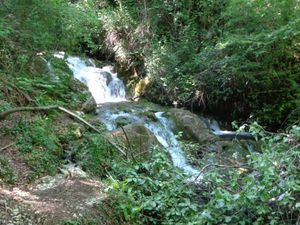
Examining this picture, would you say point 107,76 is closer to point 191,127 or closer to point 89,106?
point 89,106

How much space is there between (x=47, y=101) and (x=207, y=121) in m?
5.88

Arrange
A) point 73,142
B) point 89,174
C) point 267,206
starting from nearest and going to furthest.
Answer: point 267,206 < point 89,174 < point 73,142

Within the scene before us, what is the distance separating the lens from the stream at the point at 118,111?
8.67 metres

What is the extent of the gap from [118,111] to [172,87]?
100 inches

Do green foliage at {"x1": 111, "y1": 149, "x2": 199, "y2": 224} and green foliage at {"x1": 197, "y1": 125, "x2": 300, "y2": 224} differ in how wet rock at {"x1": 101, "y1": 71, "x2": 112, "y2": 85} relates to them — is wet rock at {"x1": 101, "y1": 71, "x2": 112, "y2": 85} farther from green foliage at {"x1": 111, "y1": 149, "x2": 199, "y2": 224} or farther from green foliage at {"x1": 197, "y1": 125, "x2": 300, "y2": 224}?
green foliage at {"x1": 197, "y1": 125, "x2": 300, "y2": 224}

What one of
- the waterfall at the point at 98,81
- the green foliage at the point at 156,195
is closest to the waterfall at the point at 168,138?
the green foliage at the point at 156,195

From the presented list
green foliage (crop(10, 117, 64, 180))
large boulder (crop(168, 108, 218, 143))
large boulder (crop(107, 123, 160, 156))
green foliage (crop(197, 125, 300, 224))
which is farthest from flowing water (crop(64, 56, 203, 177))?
green foliage (crop(197, 125, 300, 224))

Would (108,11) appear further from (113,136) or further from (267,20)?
(113,136)

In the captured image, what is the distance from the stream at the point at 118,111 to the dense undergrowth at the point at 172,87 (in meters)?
0.86

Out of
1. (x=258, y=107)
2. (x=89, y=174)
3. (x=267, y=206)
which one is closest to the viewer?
(x=267, y=206)

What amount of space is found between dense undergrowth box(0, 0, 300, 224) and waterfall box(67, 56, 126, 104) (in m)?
0.98

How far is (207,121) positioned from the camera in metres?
12.0

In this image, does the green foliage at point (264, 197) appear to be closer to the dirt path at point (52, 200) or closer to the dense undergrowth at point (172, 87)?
the dense undergrowth at point (172, 87)

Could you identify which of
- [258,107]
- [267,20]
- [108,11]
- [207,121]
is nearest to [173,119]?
[207,121]
